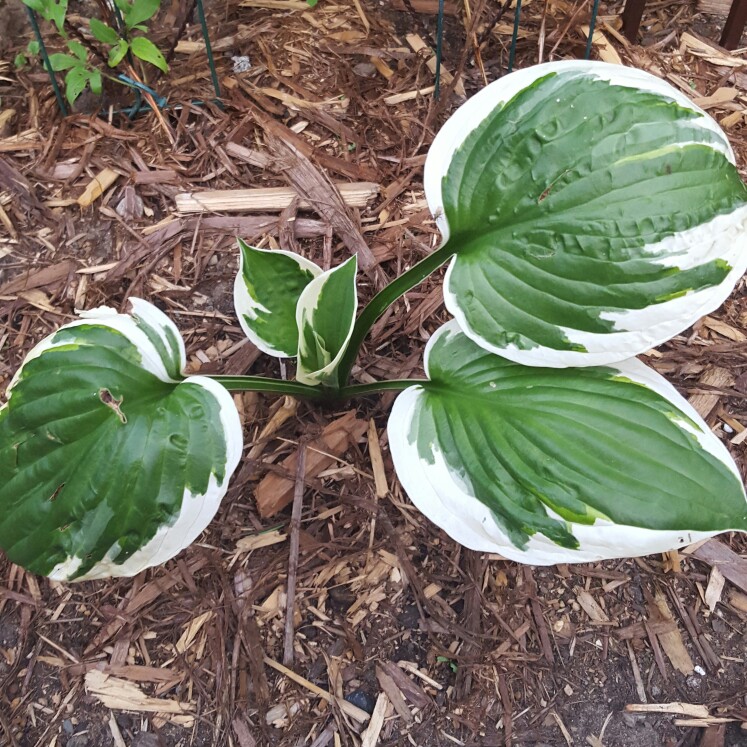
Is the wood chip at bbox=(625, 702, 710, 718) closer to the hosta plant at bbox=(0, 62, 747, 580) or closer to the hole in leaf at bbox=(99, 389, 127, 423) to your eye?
the hosta plant at bbox=(0, 62, 747, 580)

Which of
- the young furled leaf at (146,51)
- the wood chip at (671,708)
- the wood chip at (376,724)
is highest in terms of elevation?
the young furled leaf at (146,51)

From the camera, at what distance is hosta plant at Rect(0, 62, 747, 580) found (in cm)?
81

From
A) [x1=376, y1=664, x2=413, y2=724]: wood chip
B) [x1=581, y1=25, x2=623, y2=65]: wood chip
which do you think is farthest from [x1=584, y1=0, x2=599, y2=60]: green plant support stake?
[x1=376, y1=664, x2=413, y2=724]: wood chip

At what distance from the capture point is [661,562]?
1140mm

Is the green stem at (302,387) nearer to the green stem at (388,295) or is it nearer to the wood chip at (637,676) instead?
the green stem at (388,295)

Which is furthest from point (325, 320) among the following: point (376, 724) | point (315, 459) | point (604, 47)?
point (604, 47)

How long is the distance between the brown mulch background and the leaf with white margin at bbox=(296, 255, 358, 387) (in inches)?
7.1

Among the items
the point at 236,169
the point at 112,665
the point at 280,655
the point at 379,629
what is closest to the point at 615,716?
the point at 379,629

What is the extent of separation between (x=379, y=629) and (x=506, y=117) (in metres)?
0.78

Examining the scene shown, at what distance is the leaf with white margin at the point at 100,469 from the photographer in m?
0.84

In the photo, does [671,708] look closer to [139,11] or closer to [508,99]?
[508,99]

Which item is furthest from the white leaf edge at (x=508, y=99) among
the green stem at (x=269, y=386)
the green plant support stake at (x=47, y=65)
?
the green plant support stake at (x=47, y=65)

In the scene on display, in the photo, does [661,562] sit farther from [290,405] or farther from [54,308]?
[54,308]

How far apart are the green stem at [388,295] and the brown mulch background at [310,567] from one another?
131mm
